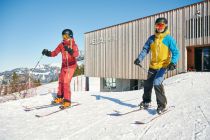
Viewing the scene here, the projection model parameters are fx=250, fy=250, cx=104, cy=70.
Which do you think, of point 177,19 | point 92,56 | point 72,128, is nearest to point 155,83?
point 72,128

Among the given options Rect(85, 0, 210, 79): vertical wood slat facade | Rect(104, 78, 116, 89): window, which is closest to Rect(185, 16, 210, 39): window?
Rect(85, 0, 210, 79): vertical wood slat facade

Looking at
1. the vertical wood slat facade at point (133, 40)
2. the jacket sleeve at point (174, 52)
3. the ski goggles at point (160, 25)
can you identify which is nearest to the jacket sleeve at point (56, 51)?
the ski goggles at point (160, 25)

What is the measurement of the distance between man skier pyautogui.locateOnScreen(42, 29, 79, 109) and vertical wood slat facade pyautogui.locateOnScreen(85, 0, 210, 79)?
38.5 ft

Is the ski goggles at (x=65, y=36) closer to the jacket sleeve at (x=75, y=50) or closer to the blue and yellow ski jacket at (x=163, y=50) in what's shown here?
the jacket sleeve at (x=75, y=50)

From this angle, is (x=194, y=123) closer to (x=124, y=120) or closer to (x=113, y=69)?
(x=124, y=120)

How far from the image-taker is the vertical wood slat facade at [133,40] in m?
16.8

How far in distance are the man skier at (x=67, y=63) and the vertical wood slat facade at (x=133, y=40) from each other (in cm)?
1172

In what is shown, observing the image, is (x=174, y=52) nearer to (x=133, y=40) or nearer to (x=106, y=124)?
(x=106, y=124)

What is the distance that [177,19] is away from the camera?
59.1ft

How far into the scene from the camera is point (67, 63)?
7320 mm

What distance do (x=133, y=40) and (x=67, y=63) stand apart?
50.0ft

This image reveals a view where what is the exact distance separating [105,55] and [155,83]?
20139 mm

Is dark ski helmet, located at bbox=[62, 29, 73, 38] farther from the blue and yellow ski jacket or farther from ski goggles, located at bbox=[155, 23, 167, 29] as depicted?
ski goggles, located at bbox=[155, 23, 167, 29]

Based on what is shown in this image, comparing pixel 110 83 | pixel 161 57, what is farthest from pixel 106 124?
pixel 110 83
